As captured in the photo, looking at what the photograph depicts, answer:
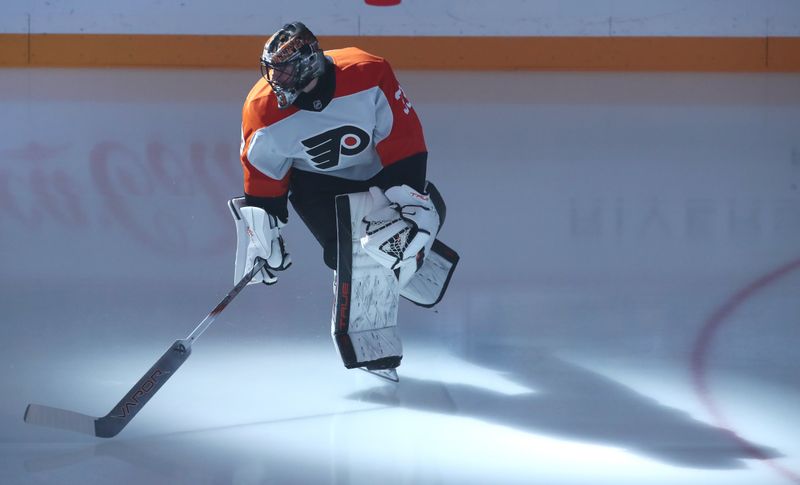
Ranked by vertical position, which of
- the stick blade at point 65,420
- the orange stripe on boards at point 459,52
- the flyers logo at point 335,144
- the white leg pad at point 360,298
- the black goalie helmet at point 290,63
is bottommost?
Result: the stick blade at point 65,420

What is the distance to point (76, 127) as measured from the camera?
5.56m

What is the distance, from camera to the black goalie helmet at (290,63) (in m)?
2.29

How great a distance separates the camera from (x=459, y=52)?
24.5ft

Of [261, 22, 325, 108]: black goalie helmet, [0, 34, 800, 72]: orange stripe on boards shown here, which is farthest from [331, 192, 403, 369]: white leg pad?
[0, 34, 800, 72]: orange stripe on boards

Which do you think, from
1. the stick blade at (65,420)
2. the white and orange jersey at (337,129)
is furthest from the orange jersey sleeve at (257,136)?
the stick blade at (65,420)

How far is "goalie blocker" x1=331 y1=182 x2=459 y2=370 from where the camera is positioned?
2.38m

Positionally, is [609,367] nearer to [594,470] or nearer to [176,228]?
[594,470]

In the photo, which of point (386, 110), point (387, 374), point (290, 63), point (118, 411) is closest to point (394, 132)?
point (386, 110)

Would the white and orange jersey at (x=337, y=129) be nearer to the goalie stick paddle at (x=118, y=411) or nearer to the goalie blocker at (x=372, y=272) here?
the goalie blocker at (x=372, y=272)

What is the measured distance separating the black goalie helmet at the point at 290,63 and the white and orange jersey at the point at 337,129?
0.22 feet

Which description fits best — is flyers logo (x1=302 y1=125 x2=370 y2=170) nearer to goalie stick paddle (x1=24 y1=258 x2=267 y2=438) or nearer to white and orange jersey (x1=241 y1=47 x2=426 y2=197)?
white and orange jersey (x1=241 y1=47 x2=426 y2=197)

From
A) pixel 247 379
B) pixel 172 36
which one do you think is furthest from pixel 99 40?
pixel 247 379

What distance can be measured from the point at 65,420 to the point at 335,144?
85cm

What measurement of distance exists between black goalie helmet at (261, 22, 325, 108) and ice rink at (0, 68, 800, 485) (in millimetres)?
703
